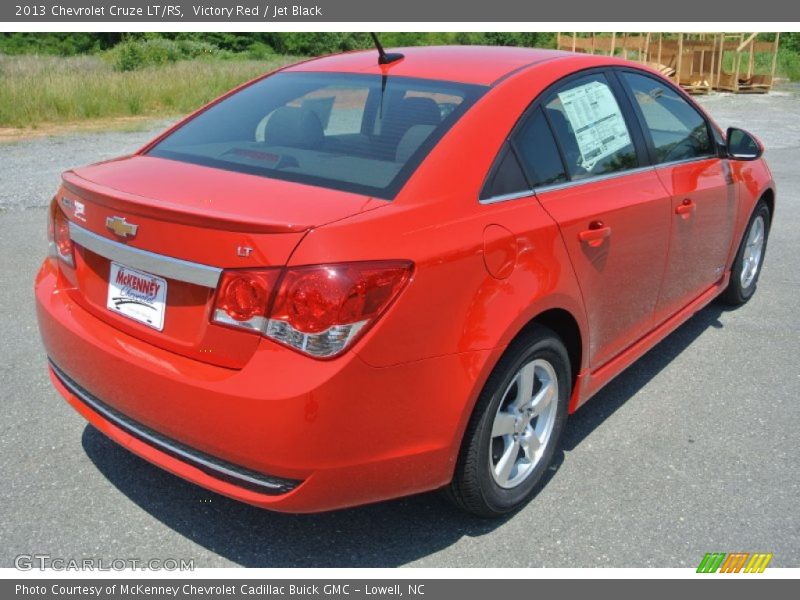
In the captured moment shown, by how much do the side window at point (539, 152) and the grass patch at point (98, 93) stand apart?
1411cm

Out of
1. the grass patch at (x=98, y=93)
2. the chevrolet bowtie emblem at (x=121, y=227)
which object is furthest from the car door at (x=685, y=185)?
the grass patch at (x=98, y=93)

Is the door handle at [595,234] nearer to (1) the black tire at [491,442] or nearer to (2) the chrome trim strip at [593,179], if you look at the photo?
(2) the chrome trim strip at [593,179]

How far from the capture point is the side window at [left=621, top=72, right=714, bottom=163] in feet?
12.4

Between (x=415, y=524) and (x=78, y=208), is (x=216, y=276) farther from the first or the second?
(x=415, y=524)

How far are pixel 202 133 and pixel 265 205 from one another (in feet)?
3.44

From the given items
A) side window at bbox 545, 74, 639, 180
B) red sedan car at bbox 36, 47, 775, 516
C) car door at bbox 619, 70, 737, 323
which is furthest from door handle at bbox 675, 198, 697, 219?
side window at bbox 545, 74, 639, 180

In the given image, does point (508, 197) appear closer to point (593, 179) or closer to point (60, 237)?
point (593, 179)

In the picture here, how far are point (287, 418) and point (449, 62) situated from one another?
6.04 ft

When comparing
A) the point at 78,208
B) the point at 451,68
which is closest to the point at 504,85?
the point at 451,68

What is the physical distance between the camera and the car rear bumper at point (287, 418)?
7.25ft

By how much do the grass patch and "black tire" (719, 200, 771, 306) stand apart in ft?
44.5

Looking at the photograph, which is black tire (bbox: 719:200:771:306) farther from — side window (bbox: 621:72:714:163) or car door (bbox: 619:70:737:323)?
side window (bbox: 621:72:714:163)
